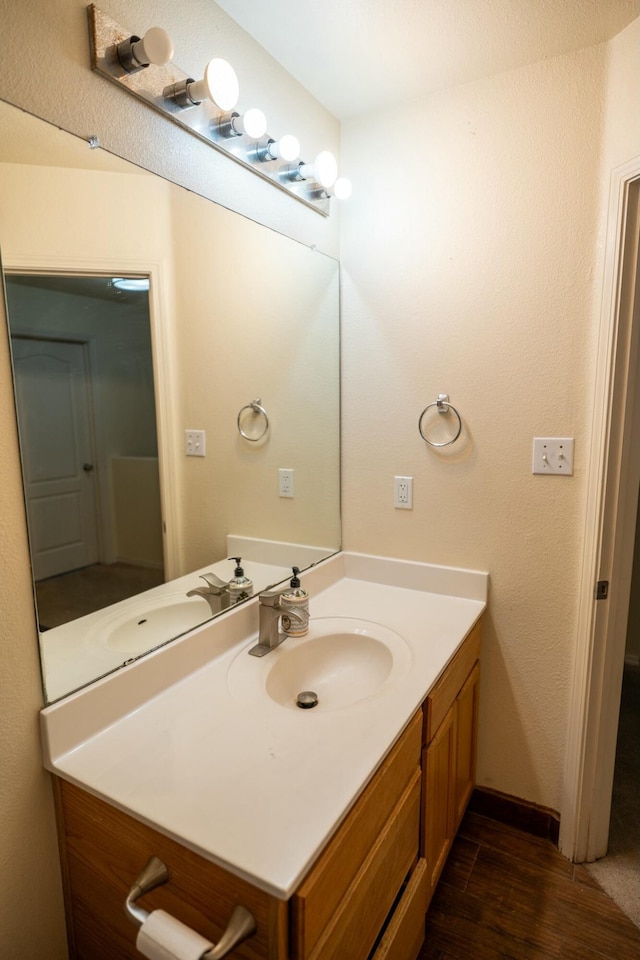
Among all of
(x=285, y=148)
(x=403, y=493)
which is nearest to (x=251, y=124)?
(x=285, y=148)

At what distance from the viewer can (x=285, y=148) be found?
137 centimetres

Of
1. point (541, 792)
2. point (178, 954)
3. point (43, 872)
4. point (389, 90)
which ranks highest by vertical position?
point (389, 90)

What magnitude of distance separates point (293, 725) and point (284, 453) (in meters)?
0.88

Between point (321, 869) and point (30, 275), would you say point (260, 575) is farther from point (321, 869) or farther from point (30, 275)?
point (30, 275)

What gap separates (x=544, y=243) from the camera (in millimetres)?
1440

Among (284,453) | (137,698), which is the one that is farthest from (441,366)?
(137,698)

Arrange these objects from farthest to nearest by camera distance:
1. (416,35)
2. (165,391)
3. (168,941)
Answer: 1. (416,35)
2. (165,391)
3. (168,941)

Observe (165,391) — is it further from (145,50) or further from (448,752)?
(448,752)

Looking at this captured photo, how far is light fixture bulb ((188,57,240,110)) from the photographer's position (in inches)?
41.9

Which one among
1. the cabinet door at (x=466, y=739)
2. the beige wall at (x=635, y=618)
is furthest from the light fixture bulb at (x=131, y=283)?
the beige wall at (x=635, y=618)

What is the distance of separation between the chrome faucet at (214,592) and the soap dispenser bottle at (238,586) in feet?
0.05

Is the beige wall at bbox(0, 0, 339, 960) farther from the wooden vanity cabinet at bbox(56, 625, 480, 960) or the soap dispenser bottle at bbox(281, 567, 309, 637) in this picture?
the soap dispenser bottle at bbox(281, 567, 309, 637)

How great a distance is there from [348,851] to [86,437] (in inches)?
34.4

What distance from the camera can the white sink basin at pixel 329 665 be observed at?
121 cm
